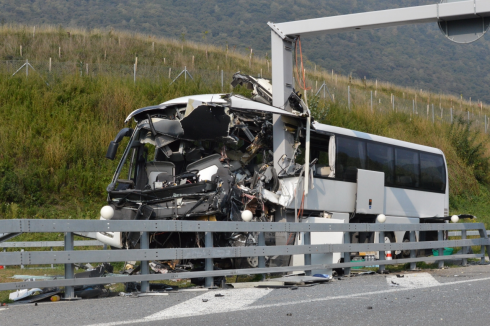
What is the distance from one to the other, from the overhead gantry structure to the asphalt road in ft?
16.2

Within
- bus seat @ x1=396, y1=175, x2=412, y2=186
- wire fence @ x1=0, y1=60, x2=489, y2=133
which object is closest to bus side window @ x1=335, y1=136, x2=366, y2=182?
bus seat @ x1=396, y1=175, x2=412, y2=186

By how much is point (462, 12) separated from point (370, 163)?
4.42 m

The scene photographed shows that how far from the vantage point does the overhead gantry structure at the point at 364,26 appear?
12.2 metres

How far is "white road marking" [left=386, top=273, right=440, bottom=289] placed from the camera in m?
9.14

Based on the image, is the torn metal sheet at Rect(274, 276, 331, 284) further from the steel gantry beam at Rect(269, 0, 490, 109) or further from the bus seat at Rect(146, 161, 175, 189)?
the steel gantry beam at Rect(269, 0, 490, 109)

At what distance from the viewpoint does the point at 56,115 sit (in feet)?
80.7

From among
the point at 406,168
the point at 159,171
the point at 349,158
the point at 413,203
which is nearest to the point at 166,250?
the point at 159,171

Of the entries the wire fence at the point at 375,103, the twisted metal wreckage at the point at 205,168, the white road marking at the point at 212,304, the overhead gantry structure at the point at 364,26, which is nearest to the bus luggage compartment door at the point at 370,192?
the twisted metal wreckage at the point at 205,168

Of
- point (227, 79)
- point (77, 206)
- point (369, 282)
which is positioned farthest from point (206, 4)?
point (369, 282)

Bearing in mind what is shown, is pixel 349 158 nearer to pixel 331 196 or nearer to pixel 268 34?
pixel 331 196

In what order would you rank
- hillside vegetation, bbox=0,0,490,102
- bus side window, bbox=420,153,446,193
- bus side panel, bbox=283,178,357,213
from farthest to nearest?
hillside vegetation, bbox=0,0,490,102 < bus side window, bbox=420,153,446,193 < bus side panel, bbox=283,178,357,213

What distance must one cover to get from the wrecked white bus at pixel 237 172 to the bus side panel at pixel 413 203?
707 mm

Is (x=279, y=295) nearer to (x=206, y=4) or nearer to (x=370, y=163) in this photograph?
(x=370, y=163)

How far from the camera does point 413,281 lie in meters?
9.75
